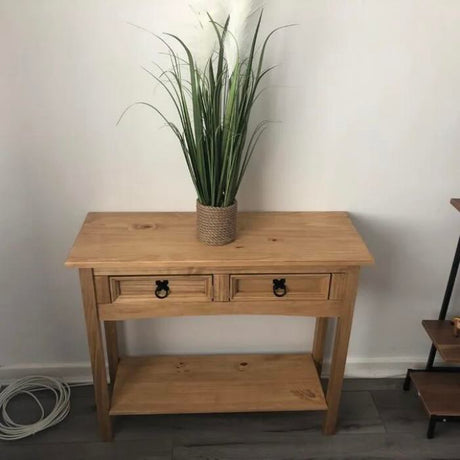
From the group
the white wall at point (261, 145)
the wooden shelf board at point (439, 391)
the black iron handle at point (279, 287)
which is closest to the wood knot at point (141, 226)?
the white wall at point (261, 145)

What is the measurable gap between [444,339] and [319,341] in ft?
1.47

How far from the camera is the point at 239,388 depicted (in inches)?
69.1

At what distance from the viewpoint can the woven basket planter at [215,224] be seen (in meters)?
1.40

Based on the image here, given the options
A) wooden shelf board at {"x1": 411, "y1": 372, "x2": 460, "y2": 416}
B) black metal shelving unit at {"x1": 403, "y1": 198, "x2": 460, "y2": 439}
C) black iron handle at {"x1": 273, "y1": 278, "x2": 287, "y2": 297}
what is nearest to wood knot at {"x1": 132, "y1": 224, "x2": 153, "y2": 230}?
black iron handle at {"x1": 273, "y1": 278, "x2": 287, "y2": 297}

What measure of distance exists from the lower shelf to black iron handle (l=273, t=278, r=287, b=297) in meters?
0.50

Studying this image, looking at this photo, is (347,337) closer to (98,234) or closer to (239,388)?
(239,388)

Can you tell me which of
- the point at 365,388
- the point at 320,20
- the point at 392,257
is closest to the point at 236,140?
the point at 320,20

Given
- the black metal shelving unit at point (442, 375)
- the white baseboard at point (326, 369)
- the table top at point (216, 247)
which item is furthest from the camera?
the white baseboard at point (326, 369)

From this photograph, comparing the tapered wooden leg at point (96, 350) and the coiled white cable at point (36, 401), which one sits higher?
the tapered wooden leg at point (96, 350)

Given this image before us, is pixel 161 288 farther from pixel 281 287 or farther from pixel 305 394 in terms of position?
pixel 305 394

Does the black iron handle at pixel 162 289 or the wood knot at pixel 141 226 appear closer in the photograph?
the black iron handle at pixel 162 289

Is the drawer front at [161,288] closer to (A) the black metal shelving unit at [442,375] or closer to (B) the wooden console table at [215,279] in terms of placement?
(B) the wooden console table at [215,279]

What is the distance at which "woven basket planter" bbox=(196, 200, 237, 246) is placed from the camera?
1398mm

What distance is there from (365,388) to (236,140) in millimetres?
1215
